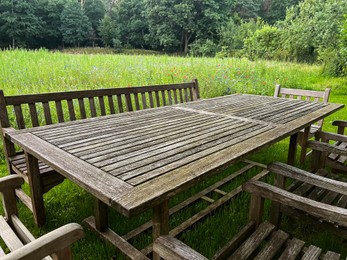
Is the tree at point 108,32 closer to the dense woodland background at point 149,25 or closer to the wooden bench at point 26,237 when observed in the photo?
the dense woodland background at point 149,25

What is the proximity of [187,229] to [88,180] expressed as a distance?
1315mm

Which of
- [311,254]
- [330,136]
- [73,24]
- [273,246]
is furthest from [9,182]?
[73,24]

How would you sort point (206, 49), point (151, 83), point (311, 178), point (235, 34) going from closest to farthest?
point (311, 178) → point (151, 83) → point (235, 34) → point (206, 49)

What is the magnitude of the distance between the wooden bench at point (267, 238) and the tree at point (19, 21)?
111 ft

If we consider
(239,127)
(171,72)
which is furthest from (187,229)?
(171,72)

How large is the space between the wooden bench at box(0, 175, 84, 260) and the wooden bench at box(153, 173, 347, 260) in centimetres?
35

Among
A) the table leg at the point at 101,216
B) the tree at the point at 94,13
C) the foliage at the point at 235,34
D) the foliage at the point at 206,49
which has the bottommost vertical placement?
the table leg at the point at 101,216

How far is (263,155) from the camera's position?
385cm

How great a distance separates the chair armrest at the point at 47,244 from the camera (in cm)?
84

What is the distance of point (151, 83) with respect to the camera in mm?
6133

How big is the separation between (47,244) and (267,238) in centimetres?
123

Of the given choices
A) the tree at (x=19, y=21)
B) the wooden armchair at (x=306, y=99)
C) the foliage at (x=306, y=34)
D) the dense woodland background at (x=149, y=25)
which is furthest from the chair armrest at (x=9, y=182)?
the tree at (x=19, y=21)

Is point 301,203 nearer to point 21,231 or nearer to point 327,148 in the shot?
point 327,148

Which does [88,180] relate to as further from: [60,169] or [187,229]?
[187,229]
